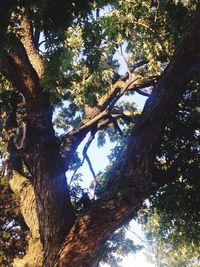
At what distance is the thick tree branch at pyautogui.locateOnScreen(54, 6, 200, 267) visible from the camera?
18.4ft

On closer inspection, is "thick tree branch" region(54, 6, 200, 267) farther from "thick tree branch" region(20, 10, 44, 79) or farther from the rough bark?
"thick tree branch" region(20, 10, 44, 79)

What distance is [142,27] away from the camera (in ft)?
31.2

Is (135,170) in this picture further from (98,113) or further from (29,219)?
(98,113)

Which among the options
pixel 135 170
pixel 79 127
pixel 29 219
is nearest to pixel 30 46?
pixel 79 127

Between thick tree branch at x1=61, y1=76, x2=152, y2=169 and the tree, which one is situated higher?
thick tree branch at x1=61, y1=76, x2=152, y2=169

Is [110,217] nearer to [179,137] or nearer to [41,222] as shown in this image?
[41,222]

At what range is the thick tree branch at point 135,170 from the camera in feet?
18.4

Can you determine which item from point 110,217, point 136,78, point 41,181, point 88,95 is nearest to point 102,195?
point 110,217

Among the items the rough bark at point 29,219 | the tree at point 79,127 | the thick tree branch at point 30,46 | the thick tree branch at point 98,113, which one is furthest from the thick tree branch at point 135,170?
the thick tree branch at point 30,46

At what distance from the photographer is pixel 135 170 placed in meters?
6.17

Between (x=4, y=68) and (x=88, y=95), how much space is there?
3423 millimetres

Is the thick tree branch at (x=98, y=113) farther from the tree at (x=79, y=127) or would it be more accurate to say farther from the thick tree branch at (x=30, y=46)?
the thick tree branch at (x=30, y=46)

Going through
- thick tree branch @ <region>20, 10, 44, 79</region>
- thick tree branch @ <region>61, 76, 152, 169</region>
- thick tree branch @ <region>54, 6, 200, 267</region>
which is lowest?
thick tree branch @ <region>54, 6, 200, 267</region>

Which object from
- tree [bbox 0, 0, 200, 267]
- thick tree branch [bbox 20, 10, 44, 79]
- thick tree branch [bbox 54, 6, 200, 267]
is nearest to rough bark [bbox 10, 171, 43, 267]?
tree [bbox 0, 0, 200, 267]
